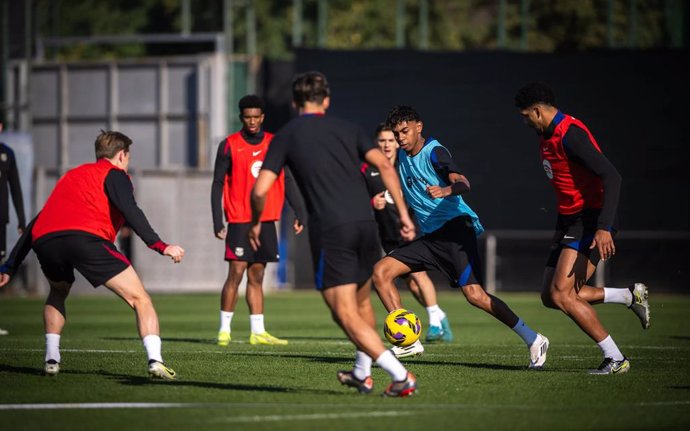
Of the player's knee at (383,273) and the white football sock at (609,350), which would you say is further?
the player's knee at (383,273)

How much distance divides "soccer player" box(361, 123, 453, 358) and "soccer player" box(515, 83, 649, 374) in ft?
9.34

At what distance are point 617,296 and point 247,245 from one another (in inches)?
183

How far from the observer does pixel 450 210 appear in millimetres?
11812

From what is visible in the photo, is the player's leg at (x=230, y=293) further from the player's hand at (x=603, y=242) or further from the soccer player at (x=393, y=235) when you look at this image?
the player's hand at (x=603, y=242)

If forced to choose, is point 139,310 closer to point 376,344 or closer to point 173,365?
point 173,365

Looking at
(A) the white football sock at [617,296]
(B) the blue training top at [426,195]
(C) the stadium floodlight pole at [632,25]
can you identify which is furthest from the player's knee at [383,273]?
(C) the stadium floodlight pole at [632,25]

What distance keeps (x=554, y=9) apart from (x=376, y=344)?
30.1 metres

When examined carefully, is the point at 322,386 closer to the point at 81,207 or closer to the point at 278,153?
the point at 278,153

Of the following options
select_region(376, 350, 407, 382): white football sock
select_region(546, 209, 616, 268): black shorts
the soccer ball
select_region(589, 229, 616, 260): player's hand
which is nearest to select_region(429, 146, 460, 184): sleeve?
select_region(546, 209, 616, 268): black shorts

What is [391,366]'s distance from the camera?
874 cm

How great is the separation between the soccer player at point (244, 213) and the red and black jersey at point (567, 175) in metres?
4.14

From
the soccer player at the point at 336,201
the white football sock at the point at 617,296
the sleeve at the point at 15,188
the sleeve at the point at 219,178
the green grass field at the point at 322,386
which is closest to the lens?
the green grass field at the point at 322,386

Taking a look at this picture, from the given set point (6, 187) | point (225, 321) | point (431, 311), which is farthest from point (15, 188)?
point (431, 311)

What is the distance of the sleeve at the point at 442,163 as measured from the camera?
37.0 feet
